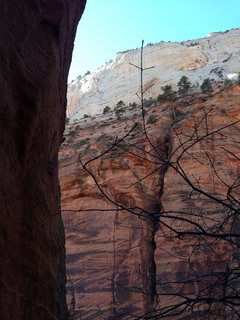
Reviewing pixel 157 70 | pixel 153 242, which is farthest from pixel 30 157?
pixel 157 70

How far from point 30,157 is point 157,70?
52.6 m

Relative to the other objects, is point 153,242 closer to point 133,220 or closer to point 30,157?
point 133,220

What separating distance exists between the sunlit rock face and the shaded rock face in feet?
146

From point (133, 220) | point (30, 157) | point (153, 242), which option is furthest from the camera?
point (133, 220)

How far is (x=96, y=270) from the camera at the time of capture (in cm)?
1778

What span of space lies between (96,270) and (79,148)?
9.60 m

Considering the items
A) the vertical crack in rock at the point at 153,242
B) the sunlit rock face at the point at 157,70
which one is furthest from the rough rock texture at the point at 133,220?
the sunlit rock face at the point at 157,70

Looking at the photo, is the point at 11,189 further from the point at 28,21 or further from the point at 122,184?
the point at 122,184

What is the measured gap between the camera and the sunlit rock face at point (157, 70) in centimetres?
5423

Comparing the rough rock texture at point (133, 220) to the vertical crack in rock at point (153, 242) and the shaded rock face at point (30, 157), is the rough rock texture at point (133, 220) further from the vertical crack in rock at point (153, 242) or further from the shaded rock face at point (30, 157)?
the shaded rock face at point (30, 157)

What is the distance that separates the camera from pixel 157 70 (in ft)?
189

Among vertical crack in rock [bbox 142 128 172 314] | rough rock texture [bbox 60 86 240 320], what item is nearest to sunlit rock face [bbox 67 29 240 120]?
vertical crack in rock [bbox 142 128 172 314]

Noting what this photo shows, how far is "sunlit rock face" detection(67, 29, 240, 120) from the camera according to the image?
2135 inches

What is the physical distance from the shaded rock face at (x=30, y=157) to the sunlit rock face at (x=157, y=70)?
4440cm
